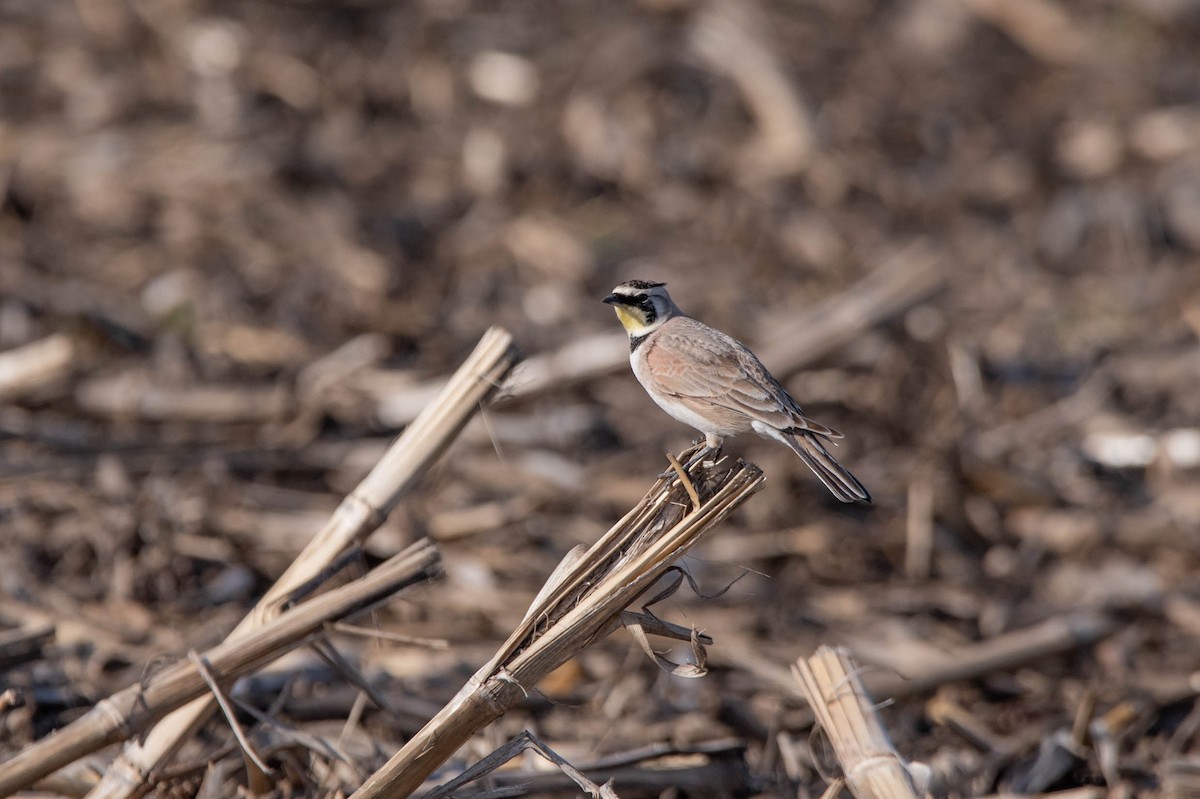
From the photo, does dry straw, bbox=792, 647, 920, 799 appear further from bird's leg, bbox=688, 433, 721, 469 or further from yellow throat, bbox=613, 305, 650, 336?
yellow throat, bbox=613, 305, 650, 336

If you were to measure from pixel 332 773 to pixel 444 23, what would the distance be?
1097cm

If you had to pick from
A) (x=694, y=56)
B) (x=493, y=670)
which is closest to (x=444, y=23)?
(x=694, y=56)

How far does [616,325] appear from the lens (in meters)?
10.1

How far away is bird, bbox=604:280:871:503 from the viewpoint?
215 inches

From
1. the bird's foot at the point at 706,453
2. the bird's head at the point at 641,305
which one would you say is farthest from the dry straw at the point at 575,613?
the bird's head at the point at 641,305

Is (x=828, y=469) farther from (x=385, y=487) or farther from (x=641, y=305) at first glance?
(x=385, y=487)

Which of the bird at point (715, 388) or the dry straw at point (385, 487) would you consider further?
the bird at point (715, 388)

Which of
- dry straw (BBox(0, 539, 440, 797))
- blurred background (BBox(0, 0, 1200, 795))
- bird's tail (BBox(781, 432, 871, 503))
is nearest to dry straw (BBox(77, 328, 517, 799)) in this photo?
blurred background (BBox(0, 0, 1200, 795))

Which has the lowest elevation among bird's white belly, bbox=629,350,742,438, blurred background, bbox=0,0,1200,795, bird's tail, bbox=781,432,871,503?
blurred background, bbox=0,0,1200,795

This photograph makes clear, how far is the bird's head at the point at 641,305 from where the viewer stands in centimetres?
595

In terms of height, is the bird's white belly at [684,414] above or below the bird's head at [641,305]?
below

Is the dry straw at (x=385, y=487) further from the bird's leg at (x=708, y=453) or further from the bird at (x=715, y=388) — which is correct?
the bird at (x=715, y=388)

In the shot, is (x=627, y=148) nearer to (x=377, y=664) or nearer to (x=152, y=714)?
(x=377, y=664)

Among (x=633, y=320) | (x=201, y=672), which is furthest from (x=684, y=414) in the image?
(x=201, y=672)
